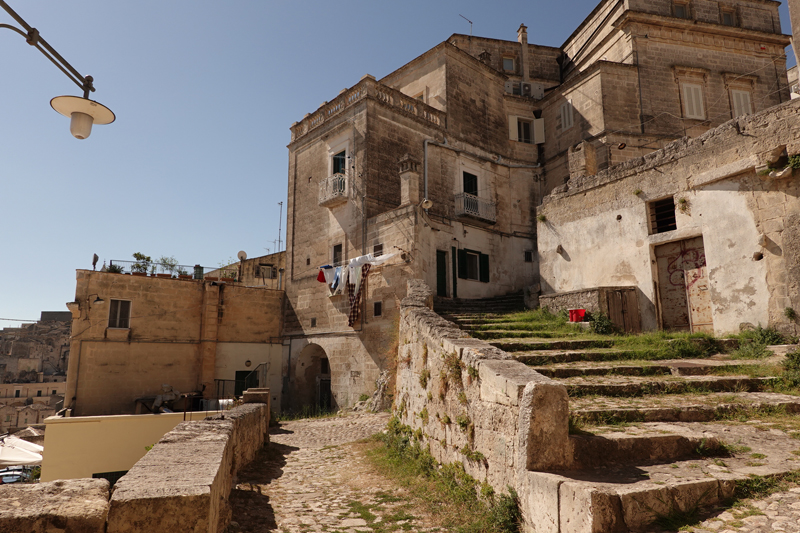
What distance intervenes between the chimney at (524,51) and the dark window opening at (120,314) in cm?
2016

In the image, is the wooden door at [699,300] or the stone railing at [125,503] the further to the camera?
the wooden door at [699,300]

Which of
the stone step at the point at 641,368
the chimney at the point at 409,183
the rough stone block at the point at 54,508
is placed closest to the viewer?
the rough stone block at the point at 54,508

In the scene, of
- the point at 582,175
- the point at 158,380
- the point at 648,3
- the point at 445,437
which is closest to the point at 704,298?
the point at 582,175

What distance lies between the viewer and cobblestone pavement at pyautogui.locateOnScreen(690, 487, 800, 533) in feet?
10.1

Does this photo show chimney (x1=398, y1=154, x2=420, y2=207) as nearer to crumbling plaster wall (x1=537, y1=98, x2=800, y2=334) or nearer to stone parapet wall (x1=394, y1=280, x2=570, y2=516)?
crumbling plaster wall (x1=537, y1=98, x2=800, y2=334)

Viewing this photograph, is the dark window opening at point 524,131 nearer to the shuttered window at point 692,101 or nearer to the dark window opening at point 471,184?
the dark window opening at point 471,184

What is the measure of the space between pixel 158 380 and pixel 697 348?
1752 centimetres

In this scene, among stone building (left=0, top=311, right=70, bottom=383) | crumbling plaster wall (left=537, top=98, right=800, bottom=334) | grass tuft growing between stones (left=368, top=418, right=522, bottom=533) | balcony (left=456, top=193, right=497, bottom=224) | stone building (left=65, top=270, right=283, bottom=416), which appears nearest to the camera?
grass tuft growing between stones (left=368, top=418, right=522, bottom=533)

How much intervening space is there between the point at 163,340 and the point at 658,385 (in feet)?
57.8

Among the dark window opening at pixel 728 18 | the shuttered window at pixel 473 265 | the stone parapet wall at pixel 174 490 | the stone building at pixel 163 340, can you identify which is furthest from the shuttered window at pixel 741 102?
the stone parapet wall at pixel 174 490

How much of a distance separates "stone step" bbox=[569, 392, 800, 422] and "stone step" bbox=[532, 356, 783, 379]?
36.8 inches

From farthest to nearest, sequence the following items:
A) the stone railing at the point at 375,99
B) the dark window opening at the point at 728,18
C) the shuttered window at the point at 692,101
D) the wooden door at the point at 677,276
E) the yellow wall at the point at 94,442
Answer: the dark window opening at the point at 728,18
the shuttered window at the point at 692,101
the stone railing at the point at 375,99
the yellow wall at the point at 94,442
the wooden door at the point at 677,276

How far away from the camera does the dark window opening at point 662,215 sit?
10789 millimetres

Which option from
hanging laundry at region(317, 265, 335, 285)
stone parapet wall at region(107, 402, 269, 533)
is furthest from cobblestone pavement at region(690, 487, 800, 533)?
hanging laundry at region(317, 265, 335, 285)
